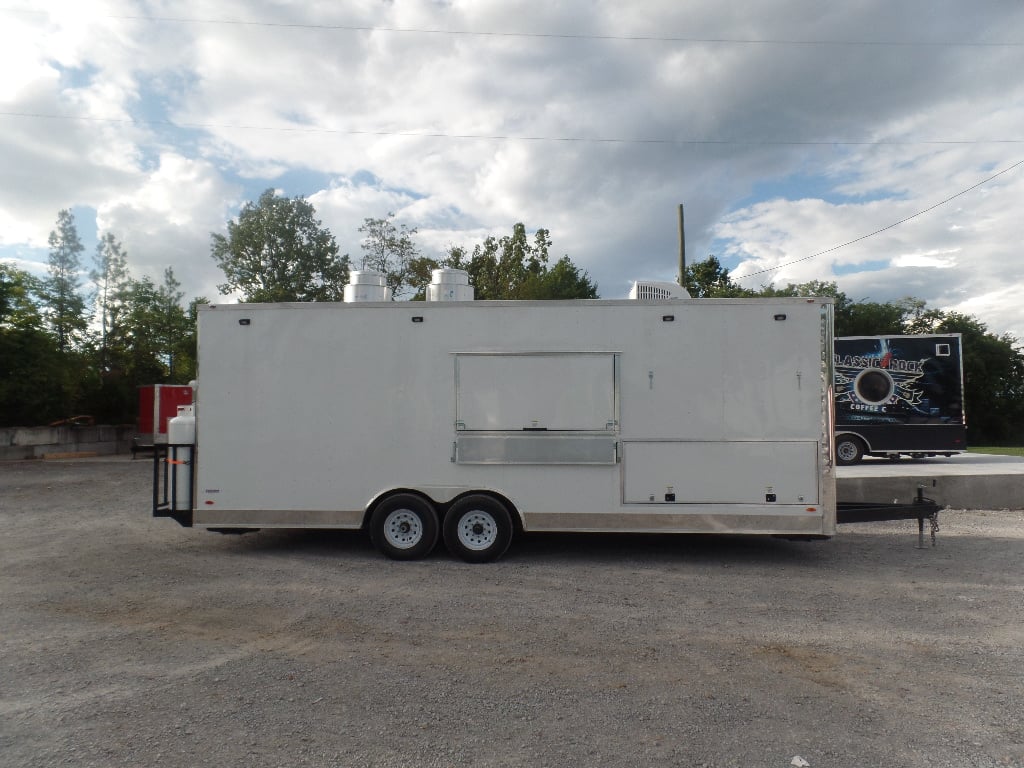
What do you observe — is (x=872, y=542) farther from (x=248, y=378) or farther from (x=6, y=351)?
(x=6, y=351)

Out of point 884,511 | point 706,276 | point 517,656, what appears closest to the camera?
point 517,656

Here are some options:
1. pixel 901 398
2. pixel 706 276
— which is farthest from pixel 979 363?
pixel 901 398

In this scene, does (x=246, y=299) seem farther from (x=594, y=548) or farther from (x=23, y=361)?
(x=594, y=548)

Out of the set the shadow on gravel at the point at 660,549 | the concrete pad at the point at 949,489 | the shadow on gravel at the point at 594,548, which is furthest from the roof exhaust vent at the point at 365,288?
the concrete pad at the point at 949,489

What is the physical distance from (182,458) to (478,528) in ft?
11.0

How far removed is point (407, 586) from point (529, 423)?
206 centimetres

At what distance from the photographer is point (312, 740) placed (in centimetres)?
344

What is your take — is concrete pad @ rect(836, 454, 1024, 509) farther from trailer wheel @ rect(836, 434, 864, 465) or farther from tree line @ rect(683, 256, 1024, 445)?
tree line @ rect(683, 256, 1024, 445)

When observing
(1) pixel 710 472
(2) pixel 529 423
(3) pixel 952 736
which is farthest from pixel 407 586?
(3) pixel 952 736

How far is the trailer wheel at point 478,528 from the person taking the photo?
23.4ft

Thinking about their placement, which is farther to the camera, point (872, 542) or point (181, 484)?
point (872, 542)

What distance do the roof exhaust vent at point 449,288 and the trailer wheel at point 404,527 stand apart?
2290 millimetres

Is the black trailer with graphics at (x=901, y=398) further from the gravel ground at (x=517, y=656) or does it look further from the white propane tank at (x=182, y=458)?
the white propane tank at (x=182, y=458)

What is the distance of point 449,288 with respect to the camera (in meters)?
7.78
